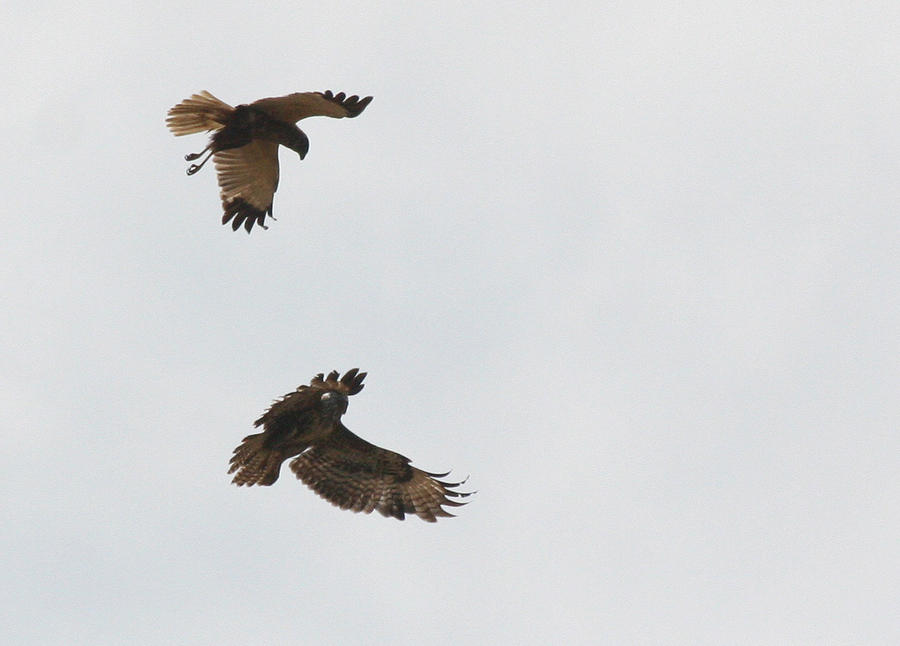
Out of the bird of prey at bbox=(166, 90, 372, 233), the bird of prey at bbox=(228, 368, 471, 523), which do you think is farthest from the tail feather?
the bird of prey at bbox=(228, 368, 471, 523)

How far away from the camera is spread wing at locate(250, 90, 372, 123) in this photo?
12.6m

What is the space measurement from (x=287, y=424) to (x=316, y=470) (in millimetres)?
1421

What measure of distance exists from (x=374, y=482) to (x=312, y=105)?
383 cm

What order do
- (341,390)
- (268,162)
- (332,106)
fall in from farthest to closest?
(268,162), (332,106), (341,390)

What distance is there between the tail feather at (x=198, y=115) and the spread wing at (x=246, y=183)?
1.75ft

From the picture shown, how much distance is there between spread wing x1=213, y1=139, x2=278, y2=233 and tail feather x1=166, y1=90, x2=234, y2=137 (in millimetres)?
535

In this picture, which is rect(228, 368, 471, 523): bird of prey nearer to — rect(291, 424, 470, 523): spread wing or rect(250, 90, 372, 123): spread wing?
rect(291, 424, 470, 523): spread wing

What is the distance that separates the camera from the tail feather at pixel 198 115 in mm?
13055

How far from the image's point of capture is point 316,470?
43.0 ft

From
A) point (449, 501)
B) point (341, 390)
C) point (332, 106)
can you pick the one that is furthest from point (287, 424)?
point (332, 106)

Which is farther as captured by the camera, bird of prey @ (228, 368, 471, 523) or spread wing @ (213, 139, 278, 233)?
spread wing @ (213, 139, 278, 233)

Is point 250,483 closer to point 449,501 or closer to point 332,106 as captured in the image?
point 449,501

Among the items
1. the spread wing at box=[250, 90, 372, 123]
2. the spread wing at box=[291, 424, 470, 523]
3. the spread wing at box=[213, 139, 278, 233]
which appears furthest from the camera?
the spread wing at box=[213, 139, 278, 233]

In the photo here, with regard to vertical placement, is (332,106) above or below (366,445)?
above
